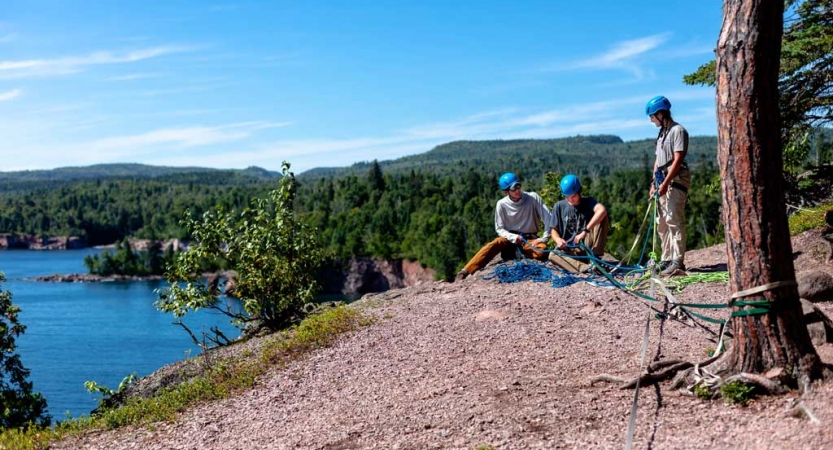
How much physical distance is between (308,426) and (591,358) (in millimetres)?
2629

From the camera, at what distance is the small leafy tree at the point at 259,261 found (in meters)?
12.8

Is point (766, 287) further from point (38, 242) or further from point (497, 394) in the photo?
point (38, 242)

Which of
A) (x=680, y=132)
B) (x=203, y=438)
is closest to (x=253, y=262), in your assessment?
(x=203, y=438)

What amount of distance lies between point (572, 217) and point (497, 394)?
4.62 meters

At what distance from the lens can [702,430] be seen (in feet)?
17.4

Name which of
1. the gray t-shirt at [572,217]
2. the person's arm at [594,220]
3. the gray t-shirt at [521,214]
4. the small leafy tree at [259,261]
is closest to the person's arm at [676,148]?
the person's arm at [594,220]

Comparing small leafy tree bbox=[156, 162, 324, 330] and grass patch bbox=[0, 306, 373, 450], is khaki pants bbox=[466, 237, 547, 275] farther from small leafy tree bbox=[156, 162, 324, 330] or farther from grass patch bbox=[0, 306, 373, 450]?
small leafy tree bbox=[156, 162, 324, 330]

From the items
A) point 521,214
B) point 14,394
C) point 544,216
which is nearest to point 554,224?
point 544,216

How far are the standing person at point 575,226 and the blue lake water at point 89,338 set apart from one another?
59.0 ft

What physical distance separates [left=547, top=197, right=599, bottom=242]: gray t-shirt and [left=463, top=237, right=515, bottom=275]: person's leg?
1.16 m

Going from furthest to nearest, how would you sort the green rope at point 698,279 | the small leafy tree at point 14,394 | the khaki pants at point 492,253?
the small leafy tree at point 14,394
the khaki pants at point 492,253
the green rope at point 698,279

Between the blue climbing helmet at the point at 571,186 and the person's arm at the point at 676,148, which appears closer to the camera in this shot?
the person's arm at the point at 676,148

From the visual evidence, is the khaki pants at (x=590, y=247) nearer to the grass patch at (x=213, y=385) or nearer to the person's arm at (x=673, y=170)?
the person's arm at (x=673, y=170)

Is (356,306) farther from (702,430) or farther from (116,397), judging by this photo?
(702,430)
